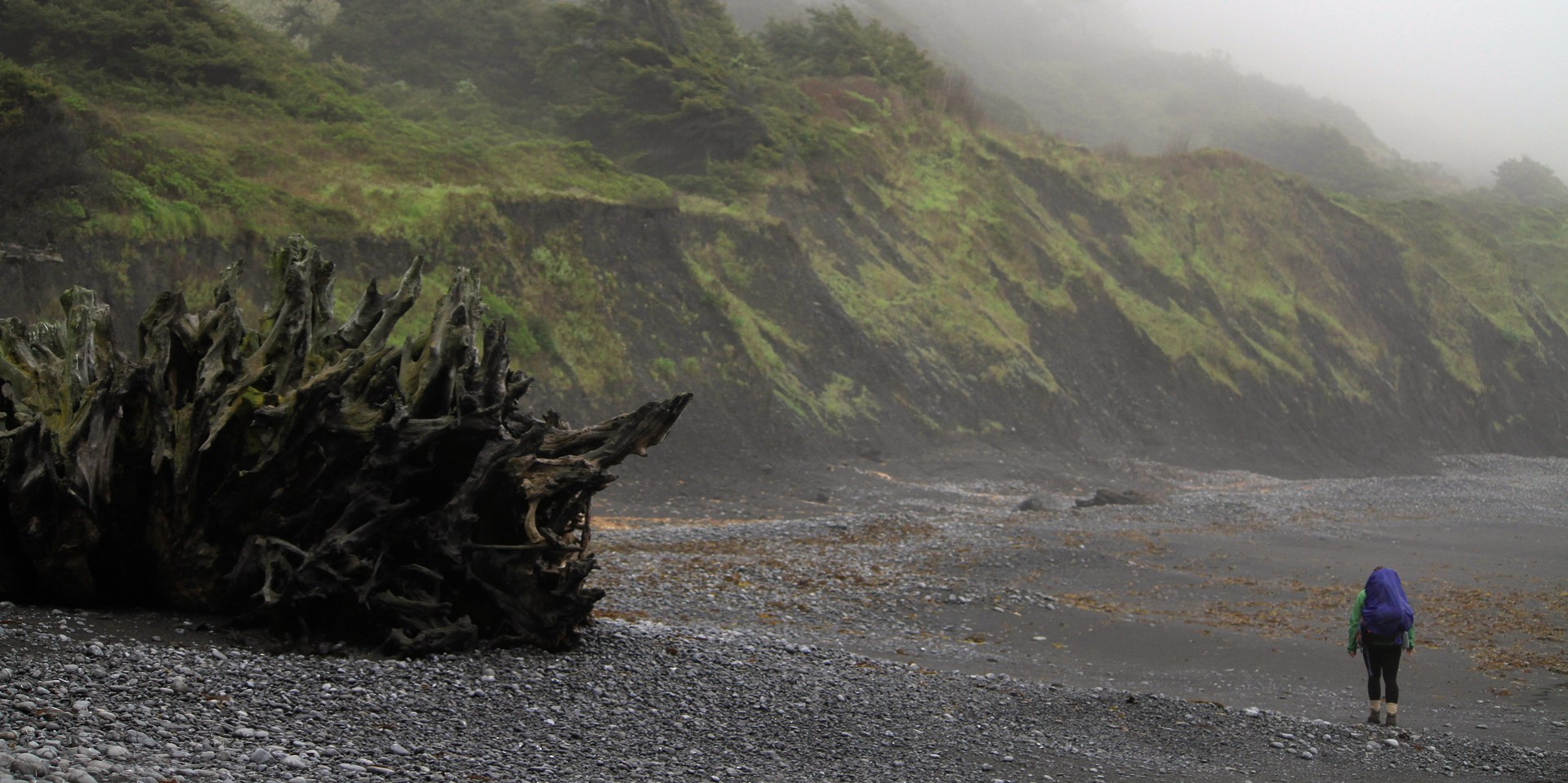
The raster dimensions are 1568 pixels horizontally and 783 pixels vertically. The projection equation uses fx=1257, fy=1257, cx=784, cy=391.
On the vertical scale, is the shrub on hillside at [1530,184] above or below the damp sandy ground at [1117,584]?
above

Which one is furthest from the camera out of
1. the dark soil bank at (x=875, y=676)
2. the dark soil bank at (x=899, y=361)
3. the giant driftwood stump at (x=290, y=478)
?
the dark soil bank at (x=899, y=361)

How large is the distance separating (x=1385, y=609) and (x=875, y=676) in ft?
15.9

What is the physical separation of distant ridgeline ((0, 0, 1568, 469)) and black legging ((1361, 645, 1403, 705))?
1977cm

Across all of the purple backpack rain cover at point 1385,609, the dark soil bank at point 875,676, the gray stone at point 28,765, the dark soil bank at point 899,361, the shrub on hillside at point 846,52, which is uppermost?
the shrub on hillside at point 846,52

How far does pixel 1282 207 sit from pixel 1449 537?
34015 millimetres

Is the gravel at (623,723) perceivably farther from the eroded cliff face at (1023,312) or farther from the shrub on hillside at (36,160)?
the eroded cliff face at (1023,312)

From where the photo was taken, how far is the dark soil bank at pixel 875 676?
7.73 m

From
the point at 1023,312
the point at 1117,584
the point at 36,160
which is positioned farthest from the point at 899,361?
the point at 36,160

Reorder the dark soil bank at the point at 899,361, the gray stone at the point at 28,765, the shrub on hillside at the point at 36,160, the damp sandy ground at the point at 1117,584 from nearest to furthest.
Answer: the gray stone at the point at 28,765
the damp sandy ground at the point at 1117,584
the shrub on hillside at the point at 36,160
the dark soil bank at the point at 899,361

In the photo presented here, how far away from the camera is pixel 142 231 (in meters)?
23.4

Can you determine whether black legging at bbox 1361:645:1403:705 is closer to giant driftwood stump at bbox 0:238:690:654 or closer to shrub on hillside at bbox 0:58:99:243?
giant driftwood stump at bbox 0:238:690:654

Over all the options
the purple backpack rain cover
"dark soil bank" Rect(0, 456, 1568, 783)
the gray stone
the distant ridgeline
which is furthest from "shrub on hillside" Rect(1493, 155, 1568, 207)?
the gray stone

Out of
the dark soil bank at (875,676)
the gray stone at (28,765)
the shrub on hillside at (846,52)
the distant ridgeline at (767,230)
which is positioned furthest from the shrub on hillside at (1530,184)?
the gray stone at (28,765)

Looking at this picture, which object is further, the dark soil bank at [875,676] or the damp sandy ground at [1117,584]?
the damp sandy ground at [1117,584]
